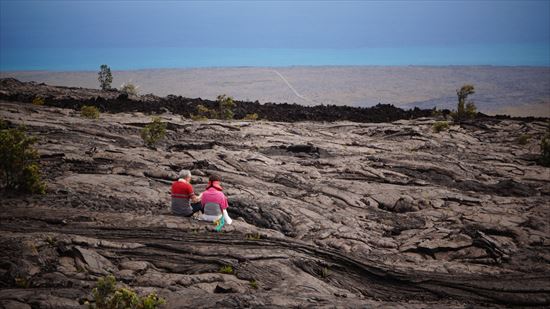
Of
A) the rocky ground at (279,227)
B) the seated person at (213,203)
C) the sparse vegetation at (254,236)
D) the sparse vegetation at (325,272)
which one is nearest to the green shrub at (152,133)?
the rocky ground at (279,227)

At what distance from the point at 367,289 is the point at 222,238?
4.72 meters

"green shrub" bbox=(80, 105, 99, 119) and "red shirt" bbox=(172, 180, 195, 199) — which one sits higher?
"green shrub" bbox=(80, 105, 99, 119)

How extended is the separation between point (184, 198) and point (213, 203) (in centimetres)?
113

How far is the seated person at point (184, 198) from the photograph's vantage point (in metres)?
13.5

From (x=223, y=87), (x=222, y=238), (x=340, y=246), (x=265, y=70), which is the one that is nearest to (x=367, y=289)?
(x=340, y=246)

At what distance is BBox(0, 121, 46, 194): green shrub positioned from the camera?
14188mm

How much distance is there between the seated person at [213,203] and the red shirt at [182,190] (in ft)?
1.62

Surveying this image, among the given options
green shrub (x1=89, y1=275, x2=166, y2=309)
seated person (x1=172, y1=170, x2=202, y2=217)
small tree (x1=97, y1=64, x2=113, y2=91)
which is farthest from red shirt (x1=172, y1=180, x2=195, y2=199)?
small tree (x1=97, y1=64, x2=113, y2=91)

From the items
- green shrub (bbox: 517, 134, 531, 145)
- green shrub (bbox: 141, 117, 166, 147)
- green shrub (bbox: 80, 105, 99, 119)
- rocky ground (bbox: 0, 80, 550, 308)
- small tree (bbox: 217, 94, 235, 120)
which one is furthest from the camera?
small tree (bbox: 217, 94, 235, 120)

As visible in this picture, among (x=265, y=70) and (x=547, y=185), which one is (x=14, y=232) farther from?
(x=265, y=70)

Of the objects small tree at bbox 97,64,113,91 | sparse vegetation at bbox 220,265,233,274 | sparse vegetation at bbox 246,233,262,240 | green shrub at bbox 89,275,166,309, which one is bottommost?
sparse vegetation at bbox 220,265,233,274

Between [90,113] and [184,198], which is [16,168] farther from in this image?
[90,113]

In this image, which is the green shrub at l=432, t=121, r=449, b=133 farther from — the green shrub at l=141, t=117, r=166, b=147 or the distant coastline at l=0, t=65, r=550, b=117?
the distant coastline at l=0, t=65, r=550, b=117

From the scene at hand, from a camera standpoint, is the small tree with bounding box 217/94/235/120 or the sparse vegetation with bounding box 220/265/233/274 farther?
the small tree with bounding box 217/94/235/120
